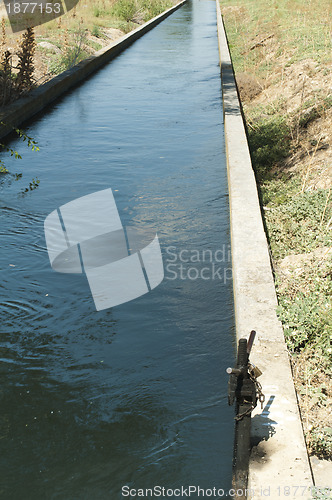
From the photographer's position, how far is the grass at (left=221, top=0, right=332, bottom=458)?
4141mm

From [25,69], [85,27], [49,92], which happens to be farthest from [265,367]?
[85,27]

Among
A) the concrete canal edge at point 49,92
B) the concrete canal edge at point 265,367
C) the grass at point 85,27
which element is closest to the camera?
the concrete canal edge at point 265,367

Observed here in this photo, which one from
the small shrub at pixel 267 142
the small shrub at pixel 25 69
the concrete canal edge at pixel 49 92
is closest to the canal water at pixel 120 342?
Result: the small shrub at pixel 267 142

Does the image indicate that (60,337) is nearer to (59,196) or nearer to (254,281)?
(254,281)

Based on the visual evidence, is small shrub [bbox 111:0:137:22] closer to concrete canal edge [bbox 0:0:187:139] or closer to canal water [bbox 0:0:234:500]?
concrete canal edge [bbox 0:0:187:139]

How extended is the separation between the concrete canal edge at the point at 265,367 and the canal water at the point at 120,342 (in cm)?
52

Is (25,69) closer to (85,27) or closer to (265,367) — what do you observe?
(265,367)

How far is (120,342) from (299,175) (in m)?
A: 4.05

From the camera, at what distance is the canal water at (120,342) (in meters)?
3.85

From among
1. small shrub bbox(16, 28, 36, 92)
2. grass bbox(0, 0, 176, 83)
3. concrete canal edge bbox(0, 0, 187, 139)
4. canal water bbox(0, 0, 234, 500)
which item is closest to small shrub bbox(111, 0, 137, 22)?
grass bbox(0, 0, 176, 83)

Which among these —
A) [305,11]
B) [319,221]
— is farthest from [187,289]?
[305,11]

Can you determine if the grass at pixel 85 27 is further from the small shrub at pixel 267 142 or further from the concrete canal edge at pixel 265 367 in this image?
the concrete canal edge at pixel 265 367

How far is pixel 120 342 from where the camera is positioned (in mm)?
5047

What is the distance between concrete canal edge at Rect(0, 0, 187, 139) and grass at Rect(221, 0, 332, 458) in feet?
12.8
